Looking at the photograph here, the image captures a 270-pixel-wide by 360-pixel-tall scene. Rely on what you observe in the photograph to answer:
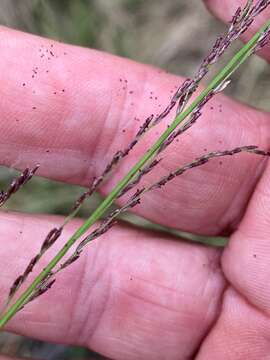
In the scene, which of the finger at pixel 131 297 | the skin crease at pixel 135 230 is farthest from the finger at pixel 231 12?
the finger at pixel 131 297

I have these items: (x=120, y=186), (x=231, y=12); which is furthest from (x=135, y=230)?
(x=120, y=186)

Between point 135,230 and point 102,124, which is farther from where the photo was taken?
point 135,230

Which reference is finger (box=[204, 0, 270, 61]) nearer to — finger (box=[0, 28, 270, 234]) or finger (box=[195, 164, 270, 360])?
finger (box=[0, 28, 270, 234])

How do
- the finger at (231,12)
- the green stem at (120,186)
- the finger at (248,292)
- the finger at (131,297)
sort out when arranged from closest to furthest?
the green stem at (120,186) < the finger at (231,12) < the finger at (248,292) < the finger at (131,297)

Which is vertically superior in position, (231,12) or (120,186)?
(231,12)

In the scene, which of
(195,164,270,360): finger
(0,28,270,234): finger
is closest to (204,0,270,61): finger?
(0,28,270,234): finger

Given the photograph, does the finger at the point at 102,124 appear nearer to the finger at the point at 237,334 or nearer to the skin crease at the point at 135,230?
the skin crease at the point at 135,230

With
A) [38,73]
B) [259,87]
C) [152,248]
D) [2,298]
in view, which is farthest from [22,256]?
[259,87]

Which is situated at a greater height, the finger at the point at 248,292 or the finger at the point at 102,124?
the finger at the point at 102,124

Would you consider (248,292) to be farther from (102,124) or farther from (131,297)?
(102,124)
